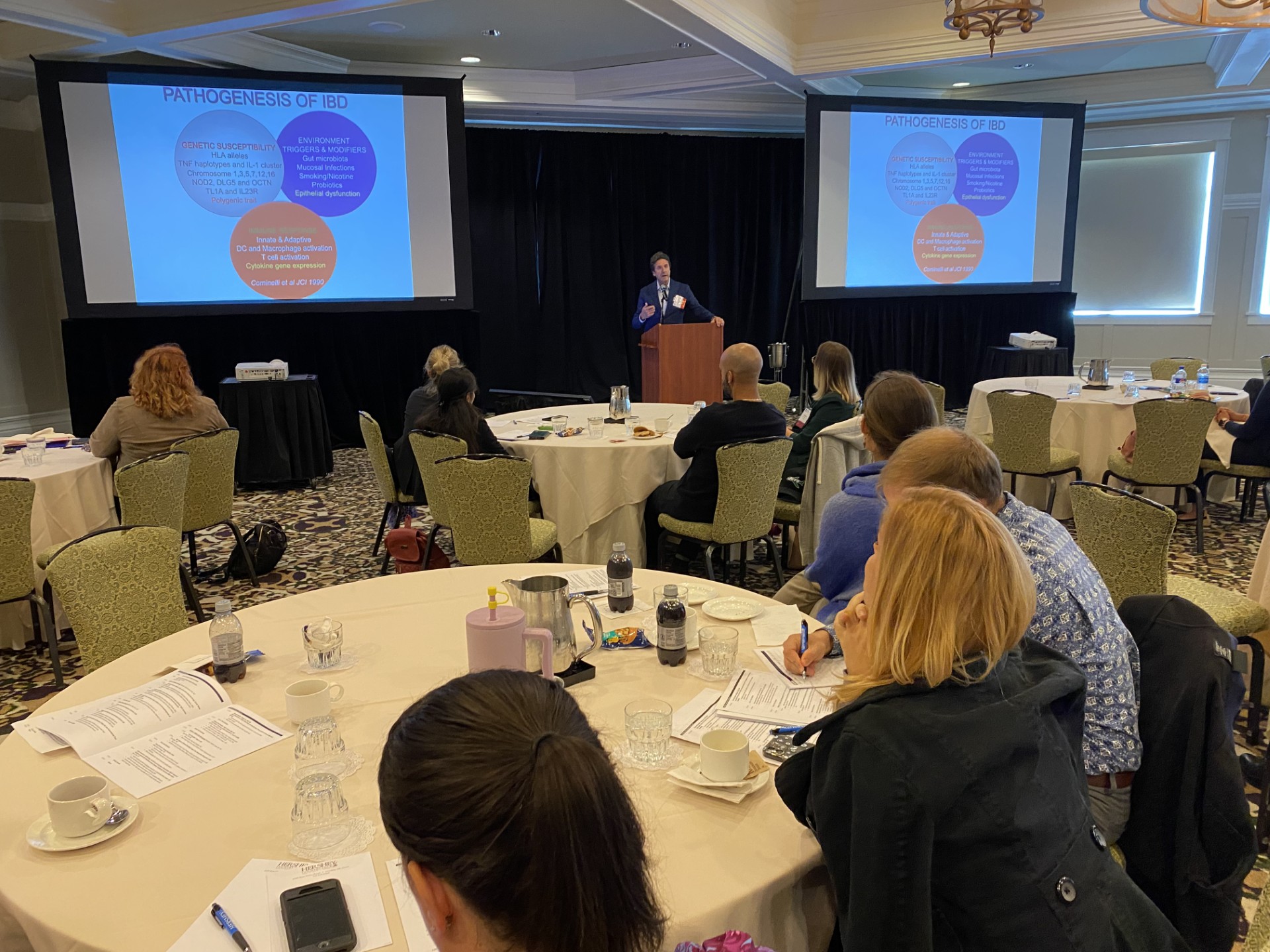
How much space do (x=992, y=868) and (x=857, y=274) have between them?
8037 millimetres

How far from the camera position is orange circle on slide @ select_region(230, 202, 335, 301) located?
720 centimetres

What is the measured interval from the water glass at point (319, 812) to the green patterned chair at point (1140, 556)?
223 cm

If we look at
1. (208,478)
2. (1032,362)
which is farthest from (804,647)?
(1032,362)

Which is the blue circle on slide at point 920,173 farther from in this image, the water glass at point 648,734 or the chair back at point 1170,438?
the water glass at point 648,734

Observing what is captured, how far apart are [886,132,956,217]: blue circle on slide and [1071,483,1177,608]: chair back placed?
6.19 metres

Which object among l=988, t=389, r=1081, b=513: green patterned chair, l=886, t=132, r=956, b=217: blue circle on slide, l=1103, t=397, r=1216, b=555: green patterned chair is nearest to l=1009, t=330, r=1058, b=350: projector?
l=886, t=132, r=956, b=217: blue circle on slide

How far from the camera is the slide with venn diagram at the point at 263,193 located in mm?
6809

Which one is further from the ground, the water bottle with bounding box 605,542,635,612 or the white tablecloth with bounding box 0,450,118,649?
the water bottle with bounding box 605,542,635,612

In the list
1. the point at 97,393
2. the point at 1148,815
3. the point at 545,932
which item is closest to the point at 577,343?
the point at 97,393

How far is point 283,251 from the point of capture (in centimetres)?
735

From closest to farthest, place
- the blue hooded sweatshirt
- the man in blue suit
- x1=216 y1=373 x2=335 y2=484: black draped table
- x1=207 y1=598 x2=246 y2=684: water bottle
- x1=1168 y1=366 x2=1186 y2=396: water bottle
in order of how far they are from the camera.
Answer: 1. x1=207 y1=598 x2=246 y2=684: water bottle
2. the blue hooded sweatshirt
3. x1=1168 y1=366 x2=1186 y2=396: water bottle
4. x1=216 y1=373 x2=335 y2=484: black draped table
5. the man in blue suit

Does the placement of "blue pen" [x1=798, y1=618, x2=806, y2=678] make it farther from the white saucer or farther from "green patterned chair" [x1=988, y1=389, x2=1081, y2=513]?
"green patterned chair" [x1=988, y1=389, x2=1081, y2=513]


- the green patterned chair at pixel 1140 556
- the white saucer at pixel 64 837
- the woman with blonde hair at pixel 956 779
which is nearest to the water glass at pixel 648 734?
the woman with blonde hair at pixel 956 779

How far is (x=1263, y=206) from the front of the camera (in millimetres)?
9477
